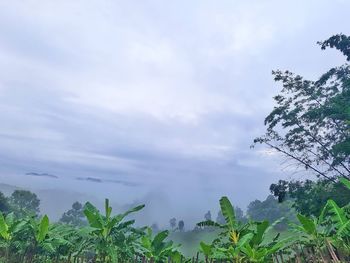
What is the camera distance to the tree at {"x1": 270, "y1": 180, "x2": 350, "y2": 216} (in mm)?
22547

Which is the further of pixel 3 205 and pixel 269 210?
pixel 269 210

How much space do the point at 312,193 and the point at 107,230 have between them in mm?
18878

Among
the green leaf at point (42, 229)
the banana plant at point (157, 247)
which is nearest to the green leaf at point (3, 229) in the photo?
the green leaf at point (42, 229)

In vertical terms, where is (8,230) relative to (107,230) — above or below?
above

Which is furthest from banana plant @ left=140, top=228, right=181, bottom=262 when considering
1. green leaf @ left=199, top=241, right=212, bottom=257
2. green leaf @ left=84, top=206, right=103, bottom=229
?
green leaf @ left=84, top=206, right=103, bottom=229

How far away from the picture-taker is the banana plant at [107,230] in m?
9.68

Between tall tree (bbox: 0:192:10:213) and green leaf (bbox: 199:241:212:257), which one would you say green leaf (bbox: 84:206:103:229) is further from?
tall tree (bbox: 0:192:10:213)

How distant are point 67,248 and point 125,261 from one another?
9.29 ft

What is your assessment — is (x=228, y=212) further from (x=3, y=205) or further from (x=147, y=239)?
(x=3, y=205)

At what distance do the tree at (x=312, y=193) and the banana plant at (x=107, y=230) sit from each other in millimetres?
16389

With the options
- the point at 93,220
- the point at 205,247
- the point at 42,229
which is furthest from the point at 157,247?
the point at 42,229

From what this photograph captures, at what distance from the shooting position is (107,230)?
32.6ft

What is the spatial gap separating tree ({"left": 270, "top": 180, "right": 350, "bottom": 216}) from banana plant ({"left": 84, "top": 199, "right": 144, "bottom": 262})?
1639 centimetres

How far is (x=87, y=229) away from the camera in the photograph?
31.5ft
